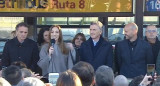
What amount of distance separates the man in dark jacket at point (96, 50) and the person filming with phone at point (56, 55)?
236mm

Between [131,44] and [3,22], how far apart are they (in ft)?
9.14

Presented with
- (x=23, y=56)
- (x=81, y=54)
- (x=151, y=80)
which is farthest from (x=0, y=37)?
(x=151, y=80)

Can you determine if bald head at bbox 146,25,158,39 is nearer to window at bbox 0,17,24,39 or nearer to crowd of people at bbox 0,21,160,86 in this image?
crowd of people at bbox 0,21,160,86

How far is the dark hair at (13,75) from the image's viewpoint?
14.2 feet

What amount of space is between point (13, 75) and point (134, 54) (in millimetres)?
2590

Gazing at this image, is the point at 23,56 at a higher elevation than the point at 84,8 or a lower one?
lower

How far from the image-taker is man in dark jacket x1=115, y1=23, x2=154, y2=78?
6445 mm

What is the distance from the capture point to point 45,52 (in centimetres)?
651

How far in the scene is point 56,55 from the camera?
641 cm

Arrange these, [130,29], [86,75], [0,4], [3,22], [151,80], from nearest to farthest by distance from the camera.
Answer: [86,75] < [151,80] < [130,29] < [0,4] < [3,22]

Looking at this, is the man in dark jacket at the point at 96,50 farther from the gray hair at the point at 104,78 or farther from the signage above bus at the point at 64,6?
the gray hair at the point at 104,78

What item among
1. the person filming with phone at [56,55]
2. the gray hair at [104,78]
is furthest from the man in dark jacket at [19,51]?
the gray hair at [104,78]

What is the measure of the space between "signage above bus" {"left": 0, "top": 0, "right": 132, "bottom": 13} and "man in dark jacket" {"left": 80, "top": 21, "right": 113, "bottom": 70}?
3.42 ft

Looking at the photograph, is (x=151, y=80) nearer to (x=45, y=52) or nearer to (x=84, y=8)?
(x=45, y=52)
